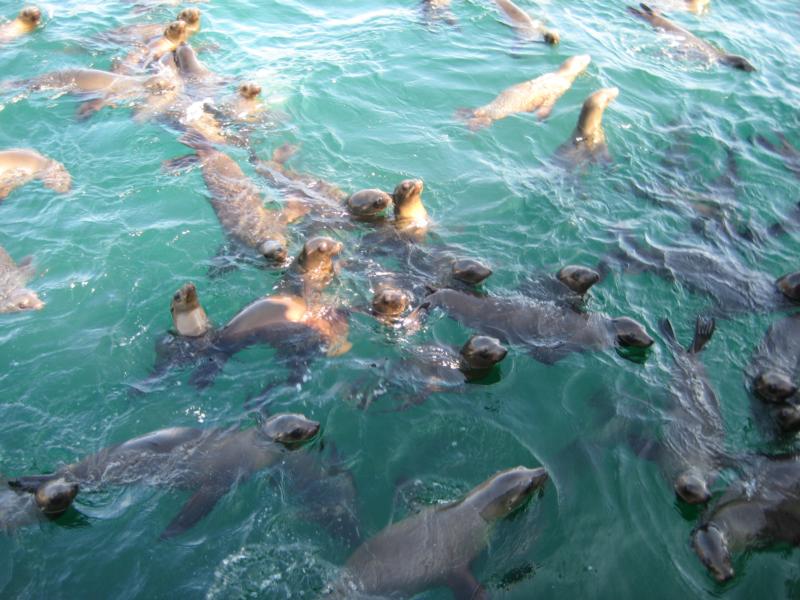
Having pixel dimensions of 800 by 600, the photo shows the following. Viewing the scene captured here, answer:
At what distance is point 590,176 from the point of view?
30.9 feet

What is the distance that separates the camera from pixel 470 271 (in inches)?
294

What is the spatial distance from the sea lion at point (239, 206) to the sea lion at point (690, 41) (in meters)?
9.47

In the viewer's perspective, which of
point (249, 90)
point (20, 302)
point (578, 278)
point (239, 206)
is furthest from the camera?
point (249, 90)

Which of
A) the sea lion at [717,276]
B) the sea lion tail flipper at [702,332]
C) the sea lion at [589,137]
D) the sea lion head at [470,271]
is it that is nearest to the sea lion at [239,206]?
the sea lion head at [470,271]

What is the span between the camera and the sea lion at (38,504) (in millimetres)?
5227

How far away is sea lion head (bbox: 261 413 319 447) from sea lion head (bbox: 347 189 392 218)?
11.0ft

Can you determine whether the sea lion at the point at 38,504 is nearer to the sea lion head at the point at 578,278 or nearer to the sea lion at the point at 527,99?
the sea lion head at the point at 578,278

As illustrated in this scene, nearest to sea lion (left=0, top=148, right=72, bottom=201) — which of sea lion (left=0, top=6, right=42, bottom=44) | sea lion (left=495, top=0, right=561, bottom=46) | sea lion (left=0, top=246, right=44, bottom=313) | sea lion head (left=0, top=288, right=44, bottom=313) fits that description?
sea lion (left=0, top=246, right=44, bottom=313)

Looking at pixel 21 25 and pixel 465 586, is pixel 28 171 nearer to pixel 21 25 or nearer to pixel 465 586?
pixel 21 25

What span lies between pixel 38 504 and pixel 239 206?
14.8 ft

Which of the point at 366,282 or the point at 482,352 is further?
the point at 366,282

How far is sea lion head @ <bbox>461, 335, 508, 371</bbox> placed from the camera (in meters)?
6.43

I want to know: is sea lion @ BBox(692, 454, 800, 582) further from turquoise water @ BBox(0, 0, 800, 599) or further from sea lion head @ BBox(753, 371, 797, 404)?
sea lion head @ BBox(753, 371, 797, 404)

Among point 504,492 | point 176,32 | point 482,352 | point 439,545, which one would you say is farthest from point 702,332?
point 176,32
